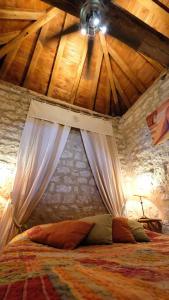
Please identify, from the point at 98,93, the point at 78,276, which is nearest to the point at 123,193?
the point at 98,93

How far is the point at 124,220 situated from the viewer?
7.61ft

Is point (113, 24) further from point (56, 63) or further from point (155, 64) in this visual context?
point (56, 63)

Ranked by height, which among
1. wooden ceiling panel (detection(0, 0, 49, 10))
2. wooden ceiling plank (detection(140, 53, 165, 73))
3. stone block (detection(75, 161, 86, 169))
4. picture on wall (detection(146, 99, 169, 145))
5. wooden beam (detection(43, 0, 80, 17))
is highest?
wooden ceiling panel (detection(0, 0, 49, 10))

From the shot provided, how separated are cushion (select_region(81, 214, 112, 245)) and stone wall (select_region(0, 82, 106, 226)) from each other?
3.20 feet

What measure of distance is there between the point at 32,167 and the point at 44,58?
6.75 ft

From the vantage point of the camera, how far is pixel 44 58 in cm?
345

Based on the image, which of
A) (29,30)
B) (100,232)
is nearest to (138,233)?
(100,232)

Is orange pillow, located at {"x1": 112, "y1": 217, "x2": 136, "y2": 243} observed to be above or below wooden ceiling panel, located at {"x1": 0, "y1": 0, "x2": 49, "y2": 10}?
below

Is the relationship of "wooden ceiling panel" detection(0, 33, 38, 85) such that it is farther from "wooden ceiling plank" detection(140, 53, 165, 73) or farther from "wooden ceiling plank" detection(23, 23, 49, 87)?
"wooden ceiling plank" detection(140, 53, 165, 73)

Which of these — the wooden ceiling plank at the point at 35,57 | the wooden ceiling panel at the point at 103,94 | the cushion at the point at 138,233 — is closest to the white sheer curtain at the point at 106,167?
the wooden ceiling panel at the point at 103,94

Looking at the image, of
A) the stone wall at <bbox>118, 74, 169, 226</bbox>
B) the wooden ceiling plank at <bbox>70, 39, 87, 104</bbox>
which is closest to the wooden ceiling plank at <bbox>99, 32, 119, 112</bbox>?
the wooden ceiling plank at <bbox>70, 39, 87, 104</bbox>

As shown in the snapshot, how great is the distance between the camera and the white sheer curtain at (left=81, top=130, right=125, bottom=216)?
3270mm

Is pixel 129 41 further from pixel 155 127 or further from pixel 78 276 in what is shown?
pixel 78 276

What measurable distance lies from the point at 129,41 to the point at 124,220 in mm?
2418
